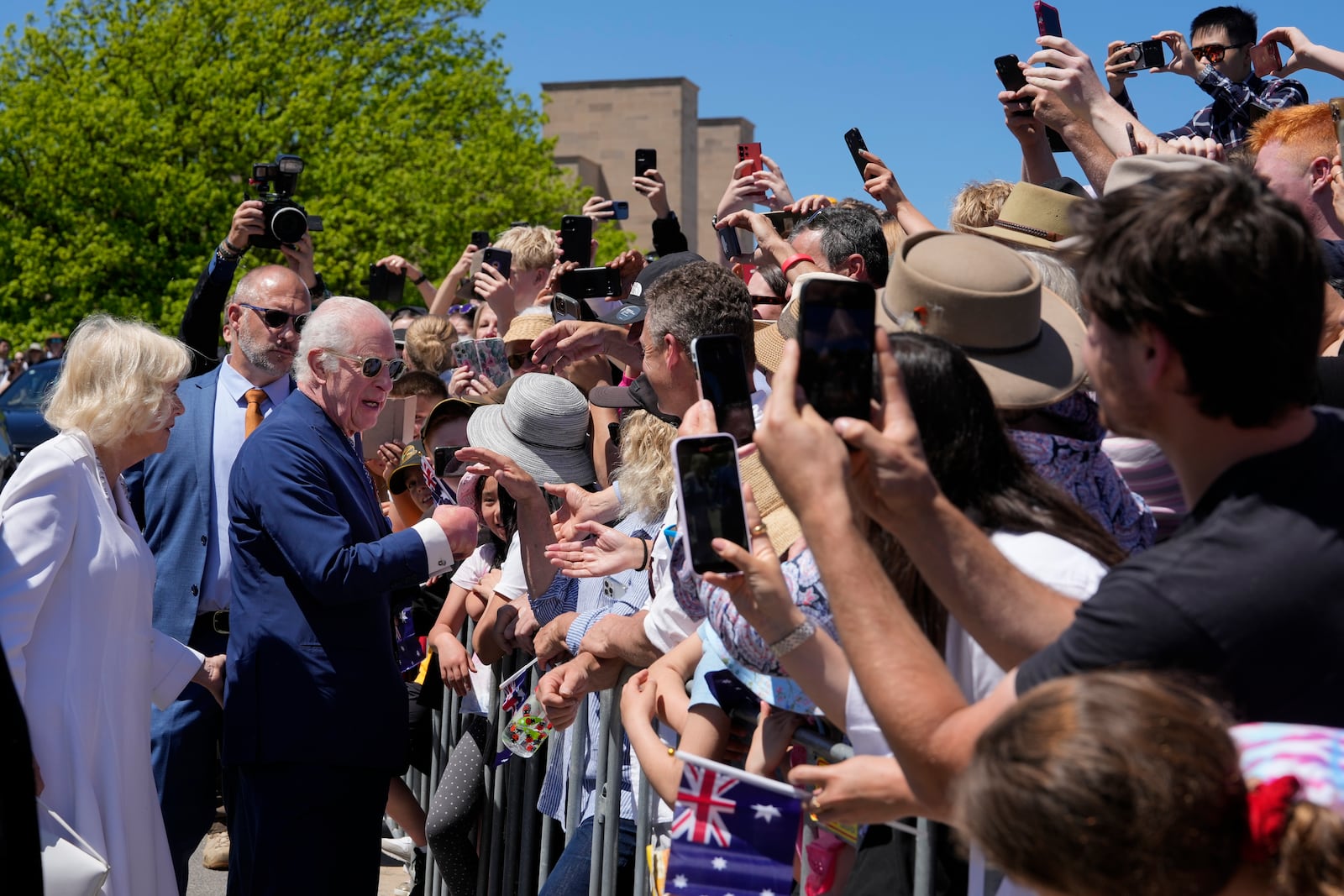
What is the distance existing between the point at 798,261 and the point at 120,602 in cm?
249

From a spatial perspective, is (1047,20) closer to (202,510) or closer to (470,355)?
(470,355)

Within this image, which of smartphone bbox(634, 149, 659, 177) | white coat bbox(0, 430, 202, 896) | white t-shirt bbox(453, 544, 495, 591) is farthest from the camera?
smartphone bbox(634, 149, 659, 177)

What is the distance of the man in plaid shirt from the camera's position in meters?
5.42

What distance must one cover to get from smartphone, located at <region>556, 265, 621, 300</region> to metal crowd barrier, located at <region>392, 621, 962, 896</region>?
4.65 feet

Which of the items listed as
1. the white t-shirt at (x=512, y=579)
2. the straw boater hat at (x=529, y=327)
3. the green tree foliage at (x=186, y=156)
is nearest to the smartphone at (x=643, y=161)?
the straw boater hat at (x=529, y=327)

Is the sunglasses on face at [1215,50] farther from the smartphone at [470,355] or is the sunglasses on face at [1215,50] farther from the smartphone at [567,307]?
the smartphone at [470,355]

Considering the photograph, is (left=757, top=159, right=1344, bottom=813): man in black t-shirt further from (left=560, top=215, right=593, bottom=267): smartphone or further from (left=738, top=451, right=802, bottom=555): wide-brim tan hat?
(left=560, top=215, right=593, bottom=267): smartphone

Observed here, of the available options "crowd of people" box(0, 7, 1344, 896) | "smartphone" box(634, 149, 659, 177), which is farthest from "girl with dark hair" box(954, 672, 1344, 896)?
"smartphone" box(634, 149, 659, 177)

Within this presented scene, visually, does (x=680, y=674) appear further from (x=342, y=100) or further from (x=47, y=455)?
(x=342, y=100)

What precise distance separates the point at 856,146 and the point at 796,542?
288 centimetres

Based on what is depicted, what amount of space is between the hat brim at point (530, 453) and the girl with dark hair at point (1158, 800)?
3652 mm

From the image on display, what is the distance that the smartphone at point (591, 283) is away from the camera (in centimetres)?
559

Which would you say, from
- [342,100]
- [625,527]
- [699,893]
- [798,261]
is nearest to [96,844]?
[625,527]

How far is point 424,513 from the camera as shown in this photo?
5961 mm
